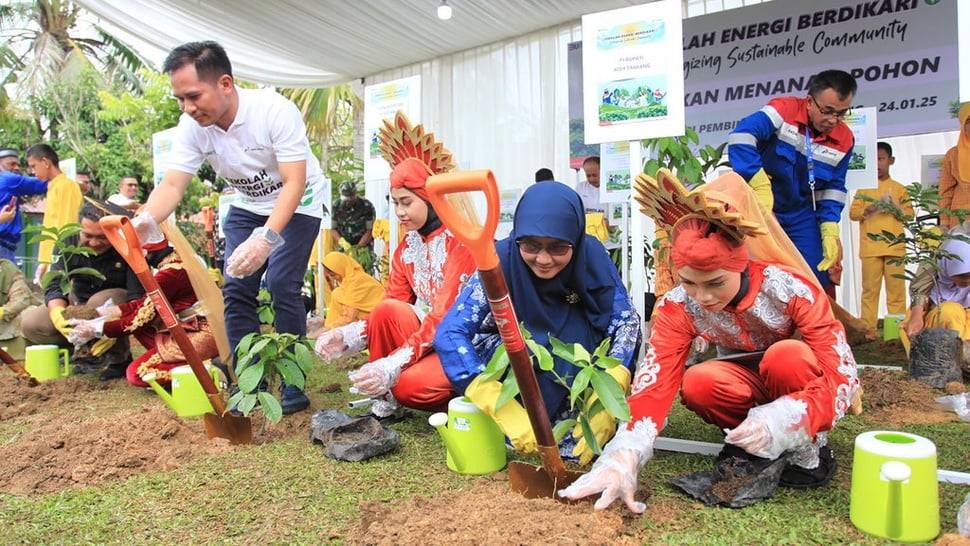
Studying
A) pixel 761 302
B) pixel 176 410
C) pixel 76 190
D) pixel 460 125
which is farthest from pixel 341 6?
pixel 761 302

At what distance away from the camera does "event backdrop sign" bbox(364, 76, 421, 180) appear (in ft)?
16.1

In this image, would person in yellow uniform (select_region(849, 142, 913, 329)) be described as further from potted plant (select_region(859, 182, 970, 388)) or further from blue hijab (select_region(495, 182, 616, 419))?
→ blue hijab (select_region(495, 182, 616, 419))

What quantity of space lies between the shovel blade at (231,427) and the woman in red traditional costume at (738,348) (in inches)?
50.8

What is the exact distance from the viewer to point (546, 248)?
1.89 m

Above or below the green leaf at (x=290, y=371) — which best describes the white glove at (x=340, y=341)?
above

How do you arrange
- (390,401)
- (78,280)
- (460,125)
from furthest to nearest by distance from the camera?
(460,125) < (78,280) < (390,401)

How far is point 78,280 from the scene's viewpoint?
378cm

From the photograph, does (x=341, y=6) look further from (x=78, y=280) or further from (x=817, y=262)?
(x=817, y=262)

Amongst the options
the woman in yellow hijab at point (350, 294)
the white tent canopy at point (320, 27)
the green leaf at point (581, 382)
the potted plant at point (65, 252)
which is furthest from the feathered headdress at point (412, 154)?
the white tent canopy at point (320, 27)

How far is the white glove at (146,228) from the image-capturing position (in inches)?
96.6

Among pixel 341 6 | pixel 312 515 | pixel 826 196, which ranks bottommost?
pixel 312 515

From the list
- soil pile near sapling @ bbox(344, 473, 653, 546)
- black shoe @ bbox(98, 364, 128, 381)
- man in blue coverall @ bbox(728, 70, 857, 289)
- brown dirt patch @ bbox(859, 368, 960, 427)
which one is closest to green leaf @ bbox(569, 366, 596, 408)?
soil pile near sapling @ bbox(344, 473, 653, 546)

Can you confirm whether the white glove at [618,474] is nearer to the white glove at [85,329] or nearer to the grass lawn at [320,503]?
the grass lawn at [320,503]

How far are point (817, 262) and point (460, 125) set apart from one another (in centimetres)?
472
